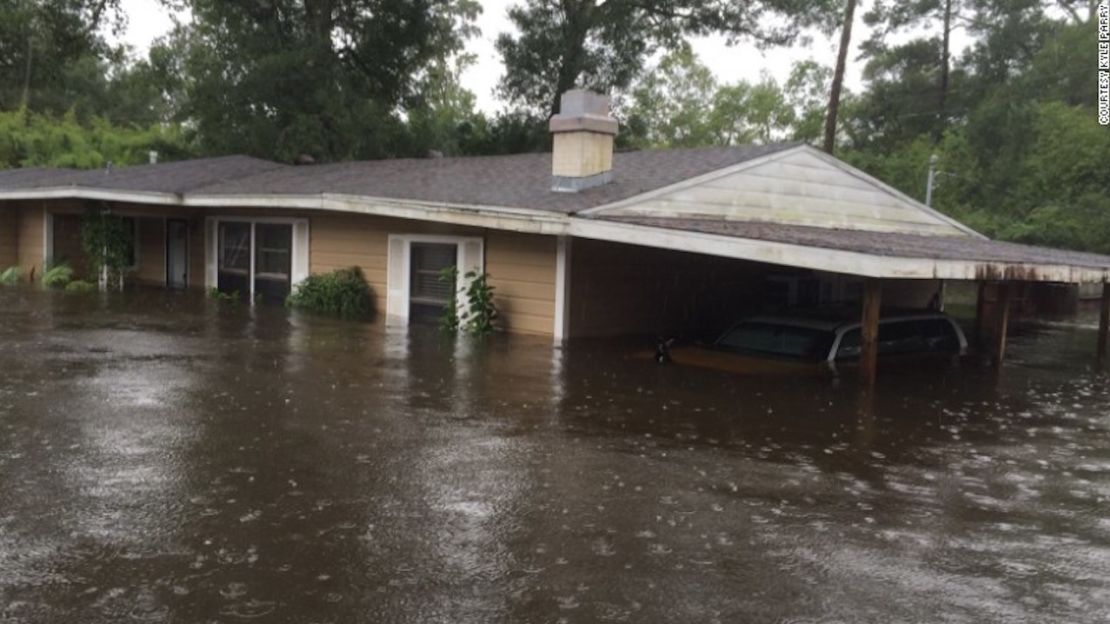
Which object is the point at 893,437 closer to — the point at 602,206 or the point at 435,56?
the point at 602,206

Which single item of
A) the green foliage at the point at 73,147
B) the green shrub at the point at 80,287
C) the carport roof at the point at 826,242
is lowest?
the green shrub at the point at 80,287

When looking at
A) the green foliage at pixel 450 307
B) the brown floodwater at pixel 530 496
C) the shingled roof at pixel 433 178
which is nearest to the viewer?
the brown floodwater at pixel 530 496

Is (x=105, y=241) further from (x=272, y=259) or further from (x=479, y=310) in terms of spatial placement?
(x=479, y=310)

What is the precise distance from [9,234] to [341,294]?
45.2ft

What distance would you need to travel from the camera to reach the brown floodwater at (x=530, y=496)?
4.30 meters

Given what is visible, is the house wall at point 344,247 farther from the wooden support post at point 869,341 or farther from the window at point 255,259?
the wooden support post at point 869,341

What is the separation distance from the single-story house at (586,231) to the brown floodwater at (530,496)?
2.01m

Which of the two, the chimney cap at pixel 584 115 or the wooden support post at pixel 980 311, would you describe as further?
the wooden support post at pixel 980 311

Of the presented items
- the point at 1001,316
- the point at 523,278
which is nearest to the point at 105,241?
the point at 523,278

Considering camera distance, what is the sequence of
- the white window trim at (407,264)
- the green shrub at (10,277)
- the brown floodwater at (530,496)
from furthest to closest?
1. the green shrub at (10,277)
2. the white window trim at (407,264)
3. the brown floodwater at (530,496)

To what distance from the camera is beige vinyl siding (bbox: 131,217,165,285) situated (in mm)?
22578

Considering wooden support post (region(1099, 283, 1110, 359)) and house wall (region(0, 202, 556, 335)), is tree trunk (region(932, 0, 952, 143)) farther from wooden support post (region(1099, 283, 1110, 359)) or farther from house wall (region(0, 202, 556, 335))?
house wall (region(0, 202, 556, 335))

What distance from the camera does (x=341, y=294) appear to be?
56.4ft

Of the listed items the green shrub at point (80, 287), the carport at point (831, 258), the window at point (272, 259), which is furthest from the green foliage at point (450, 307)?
the green shrub at point (80, 287)
